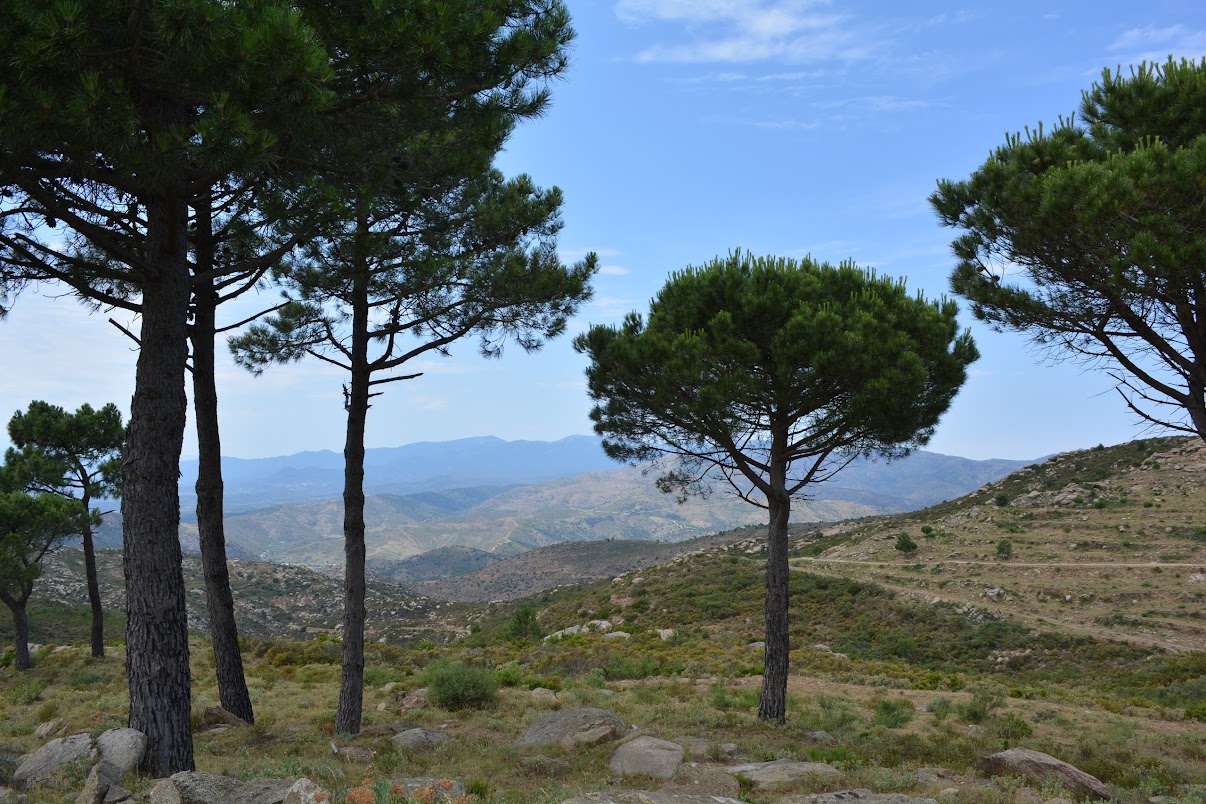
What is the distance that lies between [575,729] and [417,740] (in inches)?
86.8

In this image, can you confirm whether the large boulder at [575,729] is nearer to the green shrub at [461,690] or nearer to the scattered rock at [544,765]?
the scattered rock at [544,765]

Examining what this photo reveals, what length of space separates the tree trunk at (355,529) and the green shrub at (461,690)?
9.81ft

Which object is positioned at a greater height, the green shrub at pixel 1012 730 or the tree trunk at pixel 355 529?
the tree trunk at pixel 355 529

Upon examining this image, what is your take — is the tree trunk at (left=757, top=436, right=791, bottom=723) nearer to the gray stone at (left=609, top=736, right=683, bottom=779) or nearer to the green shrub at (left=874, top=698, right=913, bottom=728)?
the green shrub at (left=874, top=698, right=913, bottom=728)

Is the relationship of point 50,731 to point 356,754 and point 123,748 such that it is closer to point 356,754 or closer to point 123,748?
Result: point 123,748

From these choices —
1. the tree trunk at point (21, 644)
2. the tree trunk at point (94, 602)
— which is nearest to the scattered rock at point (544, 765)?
the tree trunk at point (94, 602)

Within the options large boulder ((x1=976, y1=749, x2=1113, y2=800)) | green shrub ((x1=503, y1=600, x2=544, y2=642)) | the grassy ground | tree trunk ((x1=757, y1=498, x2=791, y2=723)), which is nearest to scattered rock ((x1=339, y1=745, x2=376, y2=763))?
the grassy ground

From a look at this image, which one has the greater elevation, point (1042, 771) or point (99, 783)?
point (99, 783)

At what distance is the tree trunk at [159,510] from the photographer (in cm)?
671

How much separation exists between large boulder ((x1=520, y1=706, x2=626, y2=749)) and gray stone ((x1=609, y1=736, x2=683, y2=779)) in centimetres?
70

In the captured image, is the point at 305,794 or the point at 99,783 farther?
the point at 99,783

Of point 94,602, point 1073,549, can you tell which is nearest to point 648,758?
point 94,602

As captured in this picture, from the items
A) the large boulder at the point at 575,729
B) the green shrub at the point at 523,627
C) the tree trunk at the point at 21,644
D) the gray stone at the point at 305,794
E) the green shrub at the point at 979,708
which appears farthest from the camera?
the green shrub at the point at 523,627

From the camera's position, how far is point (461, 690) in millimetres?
13344
